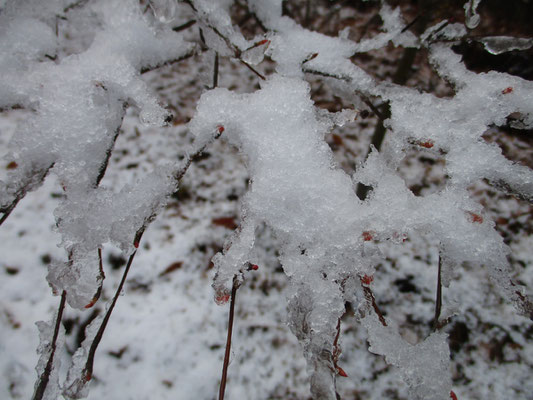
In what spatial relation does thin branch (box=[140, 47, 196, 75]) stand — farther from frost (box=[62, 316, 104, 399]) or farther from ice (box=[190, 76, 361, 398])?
frost (box=[62, 316, 104, 399])

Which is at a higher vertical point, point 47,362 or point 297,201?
point 297,201

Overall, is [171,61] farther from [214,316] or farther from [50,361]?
[214,316]

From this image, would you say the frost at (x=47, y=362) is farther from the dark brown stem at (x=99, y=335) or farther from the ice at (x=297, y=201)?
the ice at (x=297, y=201)

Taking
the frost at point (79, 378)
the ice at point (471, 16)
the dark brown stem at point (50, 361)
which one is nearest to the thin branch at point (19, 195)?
the dark brown stem at point (50, 361)

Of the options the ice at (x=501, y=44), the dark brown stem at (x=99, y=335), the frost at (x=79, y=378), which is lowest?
the frost at (x=79, y=378)

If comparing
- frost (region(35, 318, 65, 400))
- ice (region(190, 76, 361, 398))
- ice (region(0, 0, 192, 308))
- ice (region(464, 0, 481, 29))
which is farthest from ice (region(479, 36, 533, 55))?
frost (region(35, 318, 65, 400))

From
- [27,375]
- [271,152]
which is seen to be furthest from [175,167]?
[27,375]

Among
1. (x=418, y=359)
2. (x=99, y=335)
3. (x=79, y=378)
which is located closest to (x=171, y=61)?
(x=99, y=335)

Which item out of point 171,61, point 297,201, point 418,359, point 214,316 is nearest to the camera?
point 418,359
